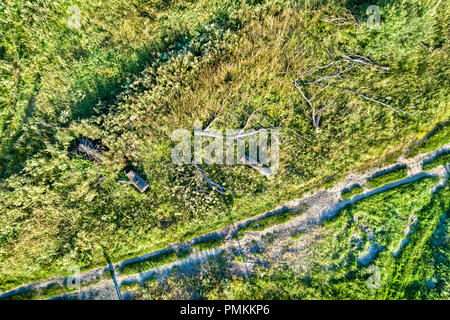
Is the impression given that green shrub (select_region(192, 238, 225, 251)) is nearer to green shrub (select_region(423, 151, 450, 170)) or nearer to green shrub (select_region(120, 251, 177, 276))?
green shrub (select_region(120, 251, 177, 276))

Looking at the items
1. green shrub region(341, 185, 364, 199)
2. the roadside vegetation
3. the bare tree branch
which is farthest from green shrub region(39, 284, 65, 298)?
green shrub region(341, 185, 364, 199)

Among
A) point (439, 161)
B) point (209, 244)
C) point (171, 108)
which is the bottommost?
point (209, 244)

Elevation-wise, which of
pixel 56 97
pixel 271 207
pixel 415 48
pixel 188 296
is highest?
pixel 56 97

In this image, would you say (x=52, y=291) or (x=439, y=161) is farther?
(x=439, y=161)

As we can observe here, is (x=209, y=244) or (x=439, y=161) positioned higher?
(x=439, y=161)

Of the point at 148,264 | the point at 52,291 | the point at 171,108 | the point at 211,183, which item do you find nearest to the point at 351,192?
the point at 211,183

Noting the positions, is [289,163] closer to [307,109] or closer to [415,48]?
[307,109]

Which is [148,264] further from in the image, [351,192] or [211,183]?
[351,192]

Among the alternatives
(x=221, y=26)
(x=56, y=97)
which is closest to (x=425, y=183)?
(x=221, y=26)
